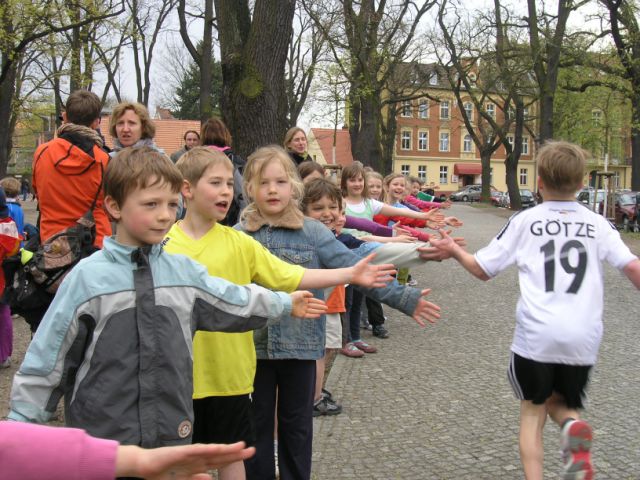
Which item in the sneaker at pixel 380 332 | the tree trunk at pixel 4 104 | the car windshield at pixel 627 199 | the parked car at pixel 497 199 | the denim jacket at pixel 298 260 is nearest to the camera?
the denim jacket at pixel 298 260

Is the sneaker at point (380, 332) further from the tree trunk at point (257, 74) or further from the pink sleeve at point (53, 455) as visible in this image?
the pink sleeve at point (53, 455)

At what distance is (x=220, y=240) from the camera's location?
3117 millimetres

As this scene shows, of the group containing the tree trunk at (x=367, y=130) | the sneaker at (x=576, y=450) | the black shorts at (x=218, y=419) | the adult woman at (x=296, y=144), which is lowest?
the sneaker at (x=576, y=450)

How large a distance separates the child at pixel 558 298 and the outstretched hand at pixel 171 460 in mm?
2324

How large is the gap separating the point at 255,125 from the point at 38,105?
41752mm

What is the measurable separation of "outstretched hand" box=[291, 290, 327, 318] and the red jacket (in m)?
2.28

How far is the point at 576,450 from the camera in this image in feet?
10.5

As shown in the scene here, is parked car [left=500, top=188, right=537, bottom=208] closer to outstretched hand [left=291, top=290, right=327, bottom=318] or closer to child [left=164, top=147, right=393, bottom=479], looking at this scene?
child [left=164, top=147, right=393, bottom=479]

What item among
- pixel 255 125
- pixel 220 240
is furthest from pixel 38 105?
pixel 220 240

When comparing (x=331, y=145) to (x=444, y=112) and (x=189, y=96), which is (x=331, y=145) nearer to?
(x=444, y=112)

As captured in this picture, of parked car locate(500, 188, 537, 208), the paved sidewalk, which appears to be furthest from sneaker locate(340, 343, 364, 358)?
parked car locate(500, 188, 537, 208)

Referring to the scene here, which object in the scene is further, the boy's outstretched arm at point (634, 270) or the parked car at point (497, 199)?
the parked car at point (497, 199)

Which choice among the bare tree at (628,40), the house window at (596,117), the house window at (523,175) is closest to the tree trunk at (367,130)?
the bare tree at (628,40)

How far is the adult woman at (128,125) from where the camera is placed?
17.2 feet
